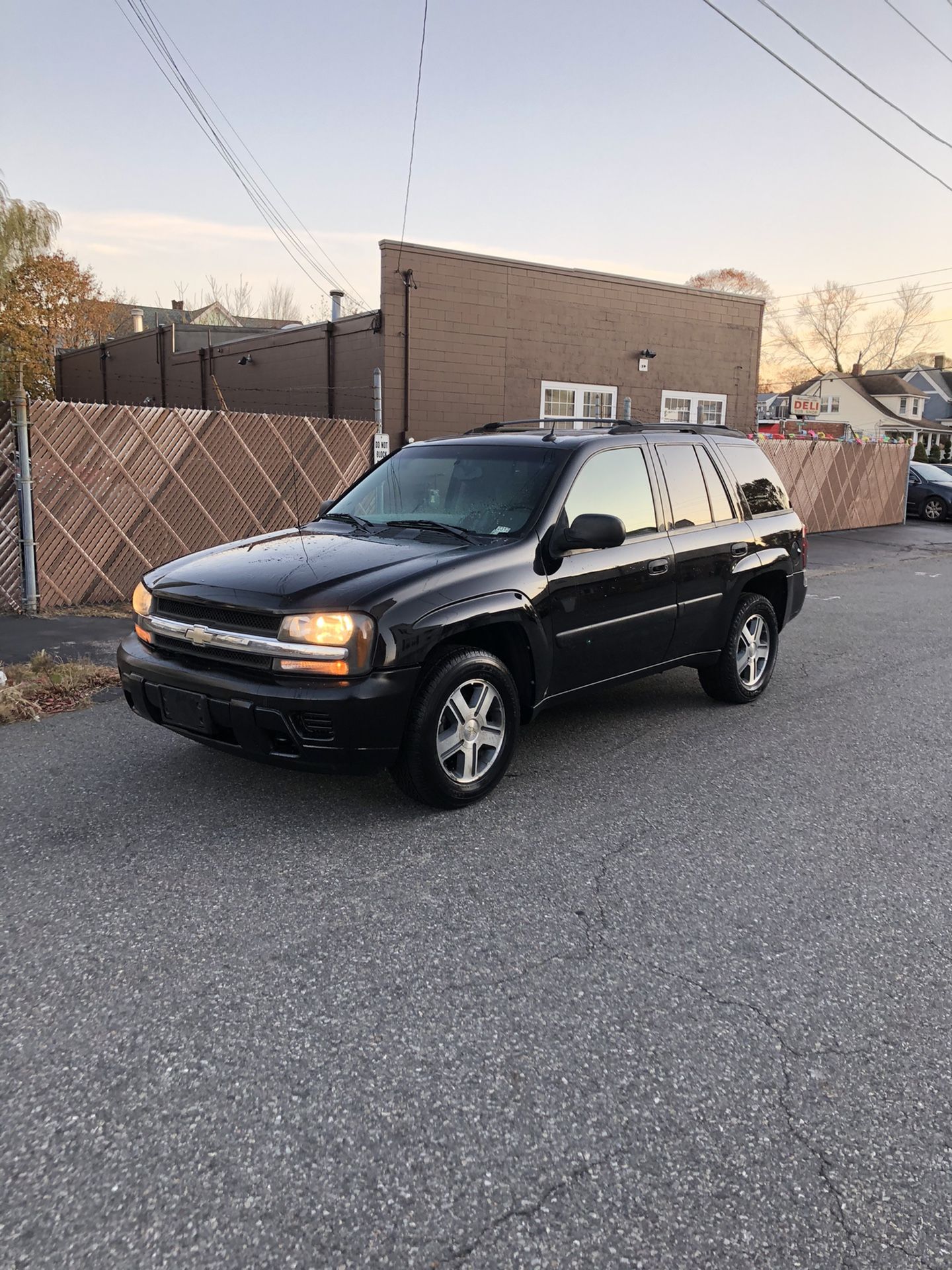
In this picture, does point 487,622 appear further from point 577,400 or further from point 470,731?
point 577,400

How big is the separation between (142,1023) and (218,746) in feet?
5.15

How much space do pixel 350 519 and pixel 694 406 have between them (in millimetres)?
16238

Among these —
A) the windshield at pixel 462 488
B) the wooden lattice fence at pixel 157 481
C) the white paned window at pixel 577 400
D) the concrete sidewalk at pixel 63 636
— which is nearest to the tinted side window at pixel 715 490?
the windshield at pixel 462 488

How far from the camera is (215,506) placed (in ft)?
35.6

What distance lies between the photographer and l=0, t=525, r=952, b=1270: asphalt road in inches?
81.6

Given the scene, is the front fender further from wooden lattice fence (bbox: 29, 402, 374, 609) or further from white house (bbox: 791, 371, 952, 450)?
white house (bbox: 791, 371, 952, 450)

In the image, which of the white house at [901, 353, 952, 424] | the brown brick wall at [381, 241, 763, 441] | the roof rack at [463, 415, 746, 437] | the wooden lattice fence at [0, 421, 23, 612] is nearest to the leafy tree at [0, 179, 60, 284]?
the brown brick wall at [381, 241, 763, 441]

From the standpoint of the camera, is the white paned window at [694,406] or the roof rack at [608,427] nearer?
the roof rack at [608,427]

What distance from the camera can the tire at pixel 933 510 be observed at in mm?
25141

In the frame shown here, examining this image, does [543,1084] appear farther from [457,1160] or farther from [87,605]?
[87,605]

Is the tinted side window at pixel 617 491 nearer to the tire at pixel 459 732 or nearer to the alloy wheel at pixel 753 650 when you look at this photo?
the tire at pixel 459 732

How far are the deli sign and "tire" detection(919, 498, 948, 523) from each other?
34.2 meters

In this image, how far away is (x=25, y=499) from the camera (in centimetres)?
852

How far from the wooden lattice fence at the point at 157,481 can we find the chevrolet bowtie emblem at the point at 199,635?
5570 millimetres
